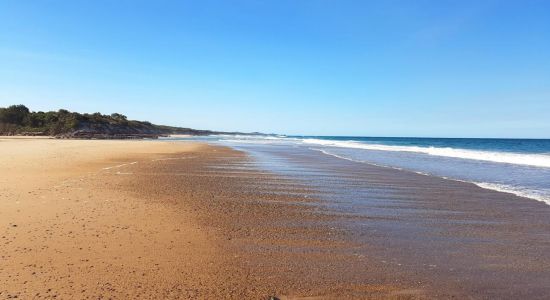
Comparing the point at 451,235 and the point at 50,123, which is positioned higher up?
the point at 50,123

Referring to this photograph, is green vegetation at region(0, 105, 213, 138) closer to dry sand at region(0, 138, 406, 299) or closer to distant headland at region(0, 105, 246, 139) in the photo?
distant headland at region(0, 105, 246, 139)

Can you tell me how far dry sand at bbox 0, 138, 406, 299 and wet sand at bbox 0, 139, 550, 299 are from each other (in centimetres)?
2

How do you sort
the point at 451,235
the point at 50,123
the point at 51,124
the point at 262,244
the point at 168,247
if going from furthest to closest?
the point at 50,123 < the point at 51,124 < the point at 451,235 < the point at 262,244 < the point at 168,247

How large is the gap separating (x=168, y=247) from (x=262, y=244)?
1569 millimetres

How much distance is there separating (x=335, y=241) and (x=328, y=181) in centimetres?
863

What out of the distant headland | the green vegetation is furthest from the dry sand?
the green vegetation

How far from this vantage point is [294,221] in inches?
332

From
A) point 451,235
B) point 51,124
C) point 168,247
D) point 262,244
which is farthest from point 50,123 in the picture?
point 451,235

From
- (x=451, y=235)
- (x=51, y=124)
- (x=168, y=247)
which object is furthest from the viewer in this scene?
(x=51, y=124)

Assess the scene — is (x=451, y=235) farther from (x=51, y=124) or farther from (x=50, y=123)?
(x=50, y=123)

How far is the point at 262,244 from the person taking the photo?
661 cm

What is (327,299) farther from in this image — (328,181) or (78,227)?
(328,181)

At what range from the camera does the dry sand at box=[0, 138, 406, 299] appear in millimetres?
4719

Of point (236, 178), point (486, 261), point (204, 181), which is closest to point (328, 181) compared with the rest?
point (236, 178)
